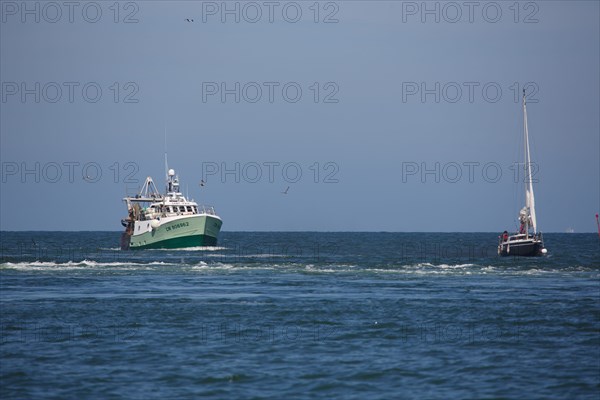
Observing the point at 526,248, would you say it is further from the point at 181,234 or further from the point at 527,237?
the point at 181,234

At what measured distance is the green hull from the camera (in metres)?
97.8

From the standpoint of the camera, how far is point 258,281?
184ft

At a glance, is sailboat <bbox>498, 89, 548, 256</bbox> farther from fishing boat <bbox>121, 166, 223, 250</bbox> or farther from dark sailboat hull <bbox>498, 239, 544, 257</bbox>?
fishing boat <bbox>121, 166, 223, 250</bbox>

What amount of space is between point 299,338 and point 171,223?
66410 mm

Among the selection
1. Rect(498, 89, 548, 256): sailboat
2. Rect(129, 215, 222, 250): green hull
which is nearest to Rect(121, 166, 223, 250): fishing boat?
Rect(129, 215, 222, 250): green hull

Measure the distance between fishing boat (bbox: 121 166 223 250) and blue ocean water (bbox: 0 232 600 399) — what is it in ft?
137

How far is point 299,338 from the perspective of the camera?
32156 mm

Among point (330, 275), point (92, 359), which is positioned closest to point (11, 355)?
point (92, 359)

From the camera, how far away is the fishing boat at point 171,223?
97750 millimetres

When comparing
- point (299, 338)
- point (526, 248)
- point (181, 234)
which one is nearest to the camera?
point (299, 338)

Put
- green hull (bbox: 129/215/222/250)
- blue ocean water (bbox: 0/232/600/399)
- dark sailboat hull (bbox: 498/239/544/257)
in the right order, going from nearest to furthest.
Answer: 1. blue ocean water (bbox: 0/232/600/399)
2. dark sailboat hull (bbox: 498/239/544/257)
3. green hull (bbox: 129/215/222/250)

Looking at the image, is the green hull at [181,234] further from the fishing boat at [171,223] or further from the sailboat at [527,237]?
the sailboat at [527,237]

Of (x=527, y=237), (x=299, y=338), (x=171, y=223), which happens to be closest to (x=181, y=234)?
(x=171, y=223)

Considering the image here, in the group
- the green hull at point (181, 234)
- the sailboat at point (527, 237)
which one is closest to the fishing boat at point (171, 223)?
the green hull at point (181, 234)
